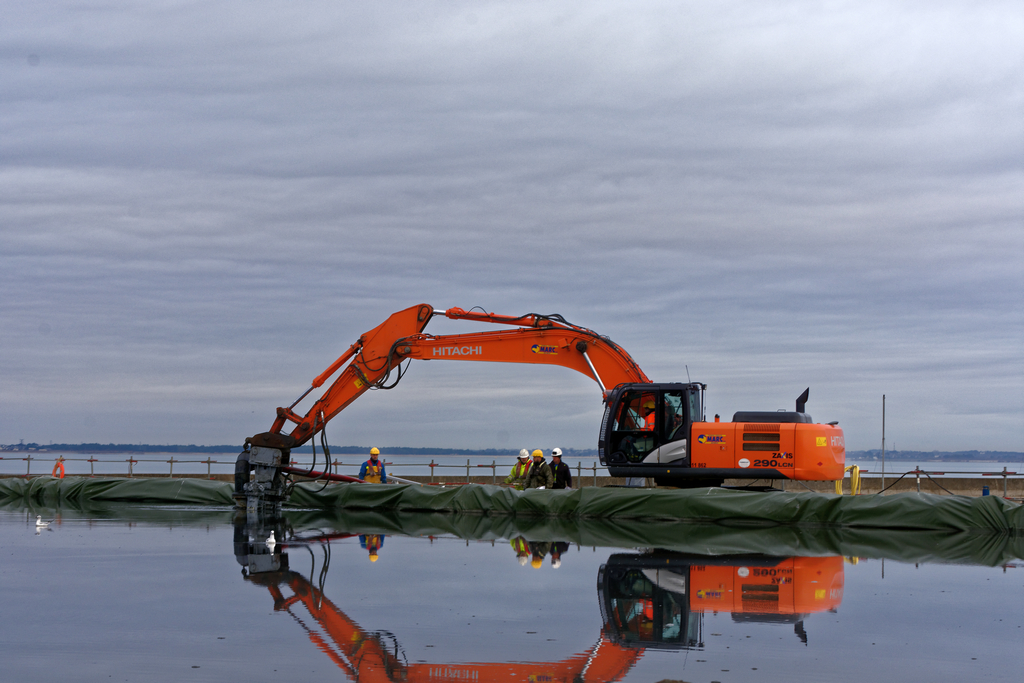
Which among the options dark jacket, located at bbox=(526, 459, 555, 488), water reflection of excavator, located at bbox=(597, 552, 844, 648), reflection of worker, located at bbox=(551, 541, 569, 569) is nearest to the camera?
water reflection of excavator, located at bbox=(597, 552, 844, 648)

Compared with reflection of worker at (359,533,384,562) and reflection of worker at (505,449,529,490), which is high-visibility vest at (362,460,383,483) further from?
reflection of worker at (359,533,384,562)

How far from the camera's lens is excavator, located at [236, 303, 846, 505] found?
728 inches

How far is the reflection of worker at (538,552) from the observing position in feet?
43.1

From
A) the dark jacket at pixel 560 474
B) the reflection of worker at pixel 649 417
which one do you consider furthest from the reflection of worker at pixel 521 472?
the reflection of worker at pixel 649 417

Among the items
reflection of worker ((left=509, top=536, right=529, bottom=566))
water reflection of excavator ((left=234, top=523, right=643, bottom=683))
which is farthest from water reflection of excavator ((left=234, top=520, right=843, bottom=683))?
reflection of worker ((left=509, top=536, right=529, bottom=566))

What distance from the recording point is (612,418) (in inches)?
749

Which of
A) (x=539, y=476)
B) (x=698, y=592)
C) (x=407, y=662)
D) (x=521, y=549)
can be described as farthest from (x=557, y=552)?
(x=407, y=662)

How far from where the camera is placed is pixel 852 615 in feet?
31.4

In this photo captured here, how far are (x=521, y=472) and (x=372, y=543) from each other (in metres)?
6.79

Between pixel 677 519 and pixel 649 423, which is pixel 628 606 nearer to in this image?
pixel 677 519

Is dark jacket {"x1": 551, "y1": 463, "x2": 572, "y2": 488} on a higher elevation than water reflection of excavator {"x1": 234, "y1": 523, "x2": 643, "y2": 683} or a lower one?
higher

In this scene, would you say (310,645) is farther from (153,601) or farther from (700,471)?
(700,471)

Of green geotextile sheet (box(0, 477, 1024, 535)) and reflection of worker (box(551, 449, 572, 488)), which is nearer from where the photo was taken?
green geotextile sheet (box(0, 477, 1024, 535))

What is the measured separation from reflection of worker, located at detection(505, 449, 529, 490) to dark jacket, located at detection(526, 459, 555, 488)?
0.17 m
